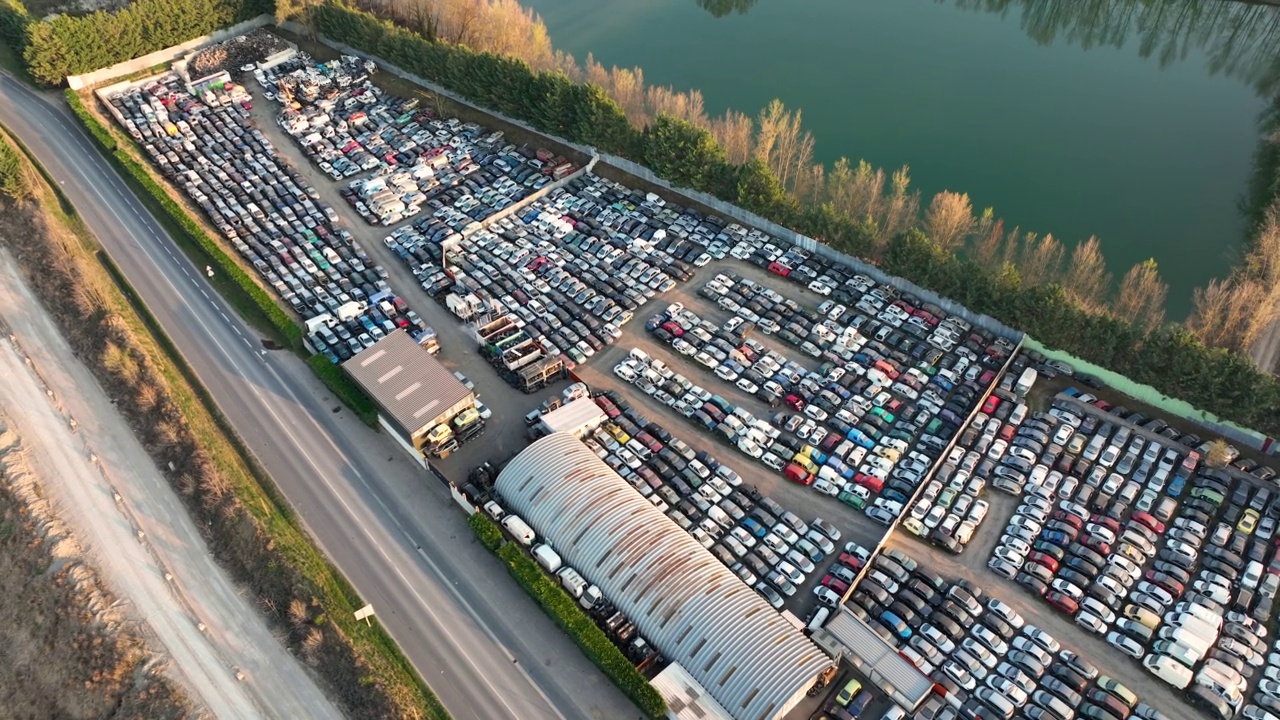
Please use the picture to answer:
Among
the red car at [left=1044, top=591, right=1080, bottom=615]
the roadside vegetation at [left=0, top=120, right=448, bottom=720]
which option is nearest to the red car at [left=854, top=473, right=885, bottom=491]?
the red car at [left=1044, top=591, right=1080, bottom=615]

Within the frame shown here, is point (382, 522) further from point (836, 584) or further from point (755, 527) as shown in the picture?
point (836, 584)

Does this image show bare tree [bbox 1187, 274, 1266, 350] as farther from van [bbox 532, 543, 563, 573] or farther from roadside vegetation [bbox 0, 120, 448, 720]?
roadside vegetation [bbox 0, 120, 448, 720]

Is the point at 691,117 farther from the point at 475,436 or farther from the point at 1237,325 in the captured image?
the point at 1237,325

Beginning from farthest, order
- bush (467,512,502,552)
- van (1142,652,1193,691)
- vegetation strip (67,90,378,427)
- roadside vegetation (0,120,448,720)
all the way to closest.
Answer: vegetation strip (67,90,378,427) < bush (467,512,502,552) < roadside vegetation (0,120,448,720) < van (1142,652,1193,691)

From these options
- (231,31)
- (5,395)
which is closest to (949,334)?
(5,395)

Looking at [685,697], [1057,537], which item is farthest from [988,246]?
[685,697]

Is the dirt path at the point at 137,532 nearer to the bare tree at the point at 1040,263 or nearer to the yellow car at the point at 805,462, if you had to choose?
the yellow car at the point at 805,462

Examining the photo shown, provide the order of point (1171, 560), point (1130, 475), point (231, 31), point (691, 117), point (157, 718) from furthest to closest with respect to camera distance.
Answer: point (231, 31) < point (691, 117) < point (1130, 475) < point (1171, 560) < point (157, 718)
